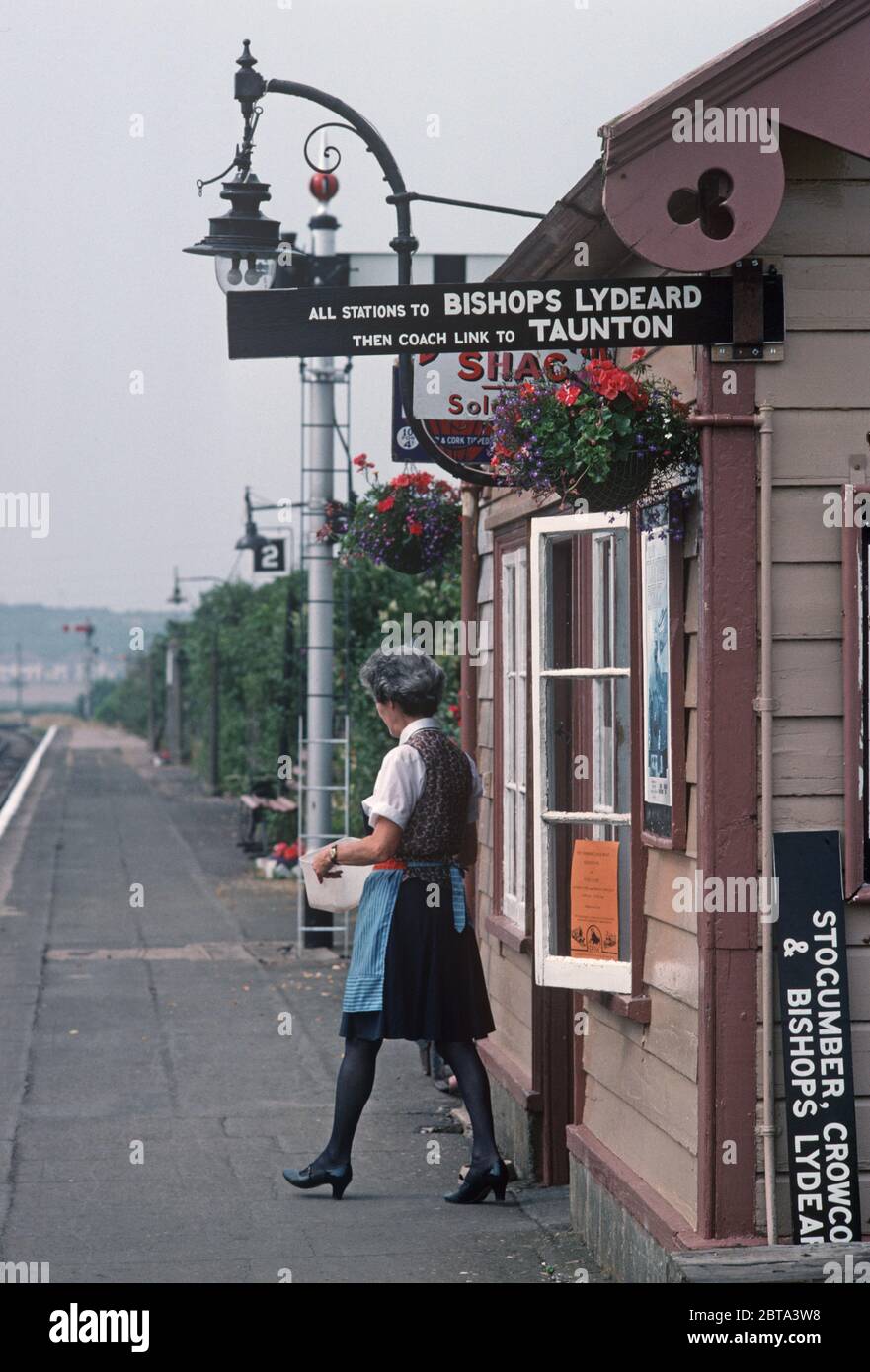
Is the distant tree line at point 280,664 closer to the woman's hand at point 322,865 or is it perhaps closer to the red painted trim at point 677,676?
the woman's hand at point 322,865

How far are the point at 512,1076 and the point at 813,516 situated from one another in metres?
3.57

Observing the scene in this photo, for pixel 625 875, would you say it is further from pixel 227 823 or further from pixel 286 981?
pixel 227 823

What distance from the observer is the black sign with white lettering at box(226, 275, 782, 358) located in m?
5.20

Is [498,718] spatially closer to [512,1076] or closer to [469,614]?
[469,614]

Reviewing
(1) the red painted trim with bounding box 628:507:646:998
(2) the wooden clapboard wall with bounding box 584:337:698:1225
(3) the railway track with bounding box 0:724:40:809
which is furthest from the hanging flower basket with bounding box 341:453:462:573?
(3) the railway track with bounding box 0:724:40:809

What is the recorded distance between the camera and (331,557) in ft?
45.9

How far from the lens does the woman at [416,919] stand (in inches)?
271

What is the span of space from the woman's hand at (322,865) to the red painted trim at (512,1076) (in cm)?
135

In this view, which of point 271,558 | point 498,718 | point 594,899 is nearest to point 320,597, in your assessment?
point 498,718

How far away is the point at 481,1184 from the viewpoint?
712cm

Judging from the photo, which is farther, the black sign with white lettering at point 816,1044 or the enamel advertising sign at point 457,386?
the enamel advertising sign at point 457,386

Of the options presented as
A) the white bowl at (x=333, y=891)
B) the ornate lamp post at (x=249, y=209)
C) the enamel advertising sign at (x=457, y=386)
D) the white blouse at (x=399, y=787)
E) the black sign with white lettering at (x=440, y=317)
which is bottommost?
the white bowl at (x=333, y=891)

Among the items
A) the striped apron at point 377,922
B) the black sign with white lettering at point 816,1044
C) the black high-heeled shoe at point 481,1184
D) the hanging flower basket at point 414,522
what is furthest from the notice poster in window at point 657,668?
the hanging flower basket at point 414,522
